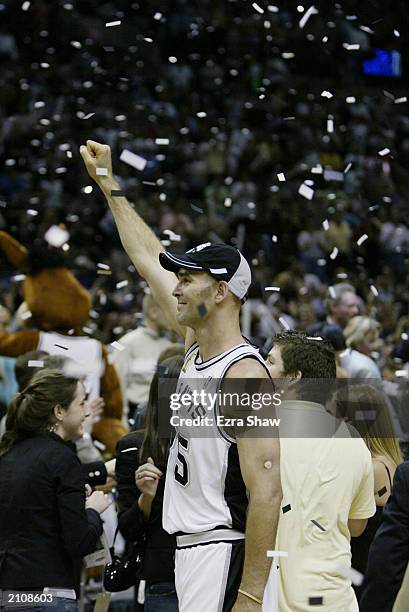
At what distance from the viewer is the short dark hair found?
378cm

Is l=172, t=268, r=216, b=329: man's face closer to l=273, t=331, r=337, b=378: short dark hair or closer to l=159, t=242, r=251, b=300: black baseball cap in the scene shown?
l=159, t=242, r=251, b=300: black baseball cap

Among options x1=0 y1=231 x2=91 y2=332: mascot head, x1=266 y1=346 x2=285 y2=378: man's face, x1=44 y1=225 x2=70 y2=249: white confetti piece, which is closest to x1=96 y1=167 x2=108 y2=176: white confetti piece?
x1=266 y1=346 x2=285 y2=378: man's face

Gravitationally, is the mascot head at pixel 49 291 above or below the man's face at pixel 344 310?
above

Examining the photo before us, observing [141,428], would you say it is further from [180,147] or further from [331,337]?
[180,147]

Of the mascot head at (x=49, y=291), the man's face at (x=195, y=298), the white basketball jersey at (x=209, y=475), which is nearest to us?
the white basketball jersey at (x=209, y=475)

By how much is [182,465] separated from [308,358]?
0.69 metres

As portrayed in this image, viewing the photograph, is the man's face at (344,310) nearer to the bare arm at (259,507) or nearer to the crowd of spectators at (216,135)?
the crowd of spectators at (216,135)

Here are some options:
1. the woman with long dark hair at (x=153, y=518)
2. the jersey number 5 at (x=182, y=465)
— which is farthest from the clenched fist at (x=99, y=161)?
the jersey number 5 at (x=182, y=465)

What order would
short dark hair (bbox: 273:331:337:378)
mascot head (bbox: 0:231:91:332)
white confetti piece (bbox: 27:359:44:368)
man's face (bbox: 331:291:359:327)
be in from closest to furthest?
short dark hair (bbox: 273:331:337:378) < white confetti piece (bbox: 27:359:44:368) < mascot head (bbox: 0:231:91:332) < man's face (bbox: 331:291:359:327)

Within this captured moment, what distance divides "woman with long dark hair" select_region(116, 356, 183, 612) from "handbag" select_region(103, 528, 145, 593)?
0.03 m

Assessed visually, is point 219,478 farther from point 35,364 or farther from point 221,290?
point 35,364

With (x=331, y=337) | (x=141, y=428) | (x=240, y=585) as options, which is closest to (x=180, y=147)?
(x=331, y=337)

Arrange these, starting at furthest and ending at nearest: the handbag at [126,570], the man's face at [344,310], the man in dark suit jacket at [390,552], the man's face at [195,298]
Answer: the man's face at [344,310] → the handbag at [126,570] → the man in dark suit jacket at [390,552] → the man's face at [195,298]

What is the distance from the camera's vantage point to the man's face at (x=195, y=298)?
338 centimetres
